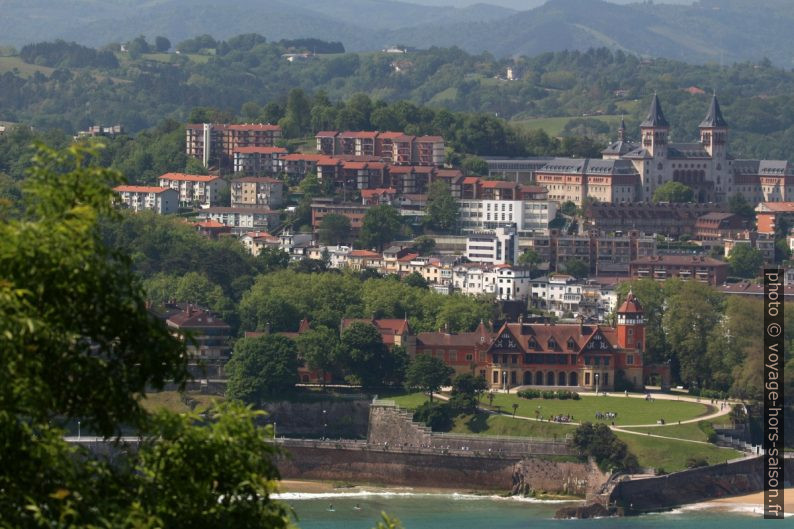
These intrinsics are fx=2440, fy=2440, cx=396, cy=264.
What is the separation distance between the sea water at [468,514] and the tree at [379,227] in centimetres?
3041

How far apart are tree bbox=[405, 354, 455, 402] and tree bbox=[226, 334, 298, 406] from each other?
2.71 metres

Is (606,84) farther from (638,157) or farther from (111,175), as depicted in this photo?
(111,175)

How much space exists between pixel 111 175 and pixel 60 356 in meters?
0.93

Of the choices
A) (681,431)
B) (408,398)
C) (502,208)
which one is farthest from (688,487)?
(502,208)

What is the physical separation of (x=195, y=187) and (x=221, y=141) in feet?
22.7

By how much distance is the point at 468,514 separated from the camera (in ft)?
151

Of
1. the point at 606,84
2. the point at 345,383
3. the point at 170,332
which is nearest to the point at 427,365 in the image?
the point at 345,383

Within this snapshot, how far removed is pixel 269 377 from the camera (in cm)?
5462

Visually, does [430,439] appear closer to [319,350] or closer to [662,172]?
[319,350]

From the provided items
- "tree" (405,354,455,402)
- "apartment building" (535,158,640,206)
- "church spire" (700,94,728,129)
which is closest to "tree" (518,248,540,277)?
"apartment building" (535,158,640,206)

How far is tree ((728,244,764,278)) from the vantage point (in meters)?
76.4

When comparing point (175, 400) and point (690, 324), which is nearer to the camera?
point (175, 400)

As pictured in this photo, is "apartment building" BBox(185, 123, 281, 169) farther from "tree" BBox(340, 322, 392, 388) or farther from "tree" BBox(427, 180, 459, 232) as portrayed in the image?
"tree" BBox(340, 322, 392, 388)

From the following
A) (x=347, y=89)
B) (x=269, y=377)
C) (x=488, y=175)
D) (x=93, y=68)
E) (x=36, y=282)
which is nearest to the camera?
(x=36, y=282)
